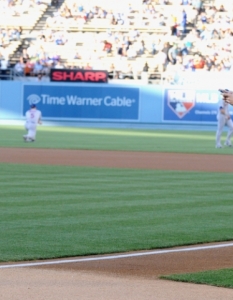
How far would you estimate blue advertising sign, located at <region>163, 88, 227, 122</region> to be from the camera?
133 feet

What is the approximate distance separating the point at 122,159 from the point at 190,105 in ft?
67.9

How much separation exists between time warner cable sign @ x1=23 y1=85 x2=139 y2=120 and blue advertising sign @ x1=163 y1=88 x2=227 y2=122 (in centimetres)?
173

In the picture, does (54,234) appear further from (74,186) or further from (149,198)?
(74,186)

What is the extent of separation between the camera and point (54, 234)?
9.10 metres

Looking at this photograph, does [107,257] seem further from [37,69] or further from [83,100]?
[37,69]

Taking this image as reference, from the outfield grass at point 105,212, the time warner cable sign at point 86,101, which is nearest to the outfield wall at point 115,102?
the time warner cable sign at point 86,101

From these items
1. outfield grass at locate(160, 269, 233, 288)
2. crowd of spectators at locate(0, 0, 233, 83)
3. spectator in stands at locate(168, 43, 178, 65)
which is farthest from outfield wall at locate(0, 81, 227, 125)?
outfield grass at locate(160, 269, 233, 288)

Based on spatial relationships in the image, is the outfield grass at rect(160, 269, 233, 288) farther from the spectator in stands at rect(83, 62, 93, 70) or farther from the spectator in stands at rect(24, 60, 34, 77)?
the spectator in stands at rect(24, 60, 34, 77)

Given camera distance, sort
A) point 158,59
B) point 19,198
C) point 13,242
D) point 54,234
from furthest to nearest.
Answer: point 158,59
point 19,198
point 54,234
point 13,242

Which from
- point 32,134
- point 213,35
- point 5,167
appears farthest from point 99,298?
point 213,35

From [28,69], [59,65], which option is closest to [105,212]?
[28,69]

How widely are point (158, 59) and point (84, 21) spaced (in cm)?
591

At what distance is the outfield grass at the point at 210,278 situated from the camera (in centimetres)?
654

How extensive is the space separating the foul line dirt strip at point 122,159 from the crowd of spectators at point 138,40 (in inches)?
773
